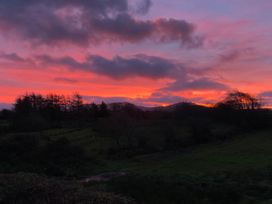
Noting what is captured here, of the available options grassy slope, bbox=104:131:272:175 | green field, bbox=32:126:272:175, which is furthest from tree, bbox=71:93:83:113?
grassy slope, bbox=104:131:272:175

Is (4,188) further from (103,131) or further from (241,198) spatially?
(103,131)

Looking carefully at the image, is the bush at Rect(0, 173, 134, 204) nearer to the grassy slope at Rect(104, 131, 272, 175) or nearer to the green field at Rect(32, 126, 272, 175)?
the grassy slope at Rect(104, 131, 272, 175)

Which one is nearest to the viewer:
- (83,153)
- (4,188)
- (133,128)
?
(4,188)

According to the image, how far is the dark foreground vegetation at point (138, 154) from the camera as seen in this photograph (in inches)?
493

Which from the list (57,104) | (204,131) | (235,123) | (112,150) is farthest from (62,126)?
(235,123)

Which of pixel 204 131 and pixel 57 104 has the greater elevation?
pixel 57 104

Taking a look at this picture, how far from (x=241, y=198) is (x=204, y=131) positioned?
39088 millimetres

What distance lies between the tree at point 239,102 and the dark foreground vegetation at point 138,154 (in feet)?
0.71

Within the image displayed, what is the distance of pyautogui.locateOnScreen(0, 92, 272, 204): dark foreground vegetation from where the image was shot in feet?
41.1

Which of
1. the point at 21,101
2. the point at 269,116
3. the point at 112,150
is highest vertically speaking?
the point at 21,101

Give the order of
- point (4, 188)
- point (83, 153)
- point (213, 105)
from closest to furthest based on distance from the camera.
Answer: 1. point (4, 188)
2. point (83, 153)
3. point (213, 105)

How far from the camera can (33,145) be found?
1383 inches

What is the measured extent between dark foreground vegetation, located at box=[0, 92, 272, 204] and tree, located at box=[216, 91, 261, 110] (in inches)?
8.5

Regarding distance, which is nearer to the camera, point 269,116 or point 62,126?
point 269,116
